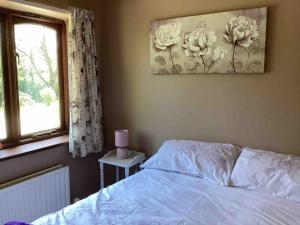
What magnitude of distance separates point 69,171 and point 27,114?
687mm

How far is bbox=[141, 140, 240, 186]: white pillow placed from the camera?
2.19m

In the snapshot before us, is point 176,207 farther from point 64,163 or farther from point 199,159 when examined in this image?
point 64,163

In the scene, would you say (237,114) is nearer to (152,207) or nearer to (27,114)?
(152,207)

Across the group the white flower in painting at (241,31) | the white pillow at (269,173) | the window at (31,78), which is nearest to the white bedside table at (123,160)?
the window at (31,78)

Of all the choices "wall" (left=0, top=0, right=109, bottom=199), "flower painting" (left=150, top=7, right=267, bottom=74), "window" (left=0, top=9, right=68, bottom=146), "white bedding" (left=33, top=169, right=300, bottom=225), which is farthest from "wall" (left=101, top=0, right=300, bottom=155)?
"white bedding" (left=33, top=169, right=300, bottom=225)

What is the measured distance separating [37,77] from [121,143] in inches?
40.5

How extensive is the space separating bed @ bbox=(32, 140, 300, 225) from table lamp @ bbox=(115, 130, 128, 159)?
0.57 m

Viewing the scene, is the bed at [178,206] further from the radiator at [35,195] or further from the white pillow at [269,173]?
the radiator at [35,195]

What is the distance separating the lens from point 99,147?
2.96 metres

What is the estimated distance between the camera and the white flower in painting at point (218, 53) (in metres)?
2.40

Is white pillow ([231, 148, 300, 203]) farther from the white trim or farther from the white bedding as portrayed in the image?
the white trim

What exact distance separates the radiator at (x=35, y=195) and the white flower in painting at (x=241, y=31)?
190cm

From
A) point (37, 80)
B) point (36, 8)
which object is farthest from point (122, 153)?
point (36, 8)

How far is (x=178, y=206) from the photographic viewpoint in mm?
1811
